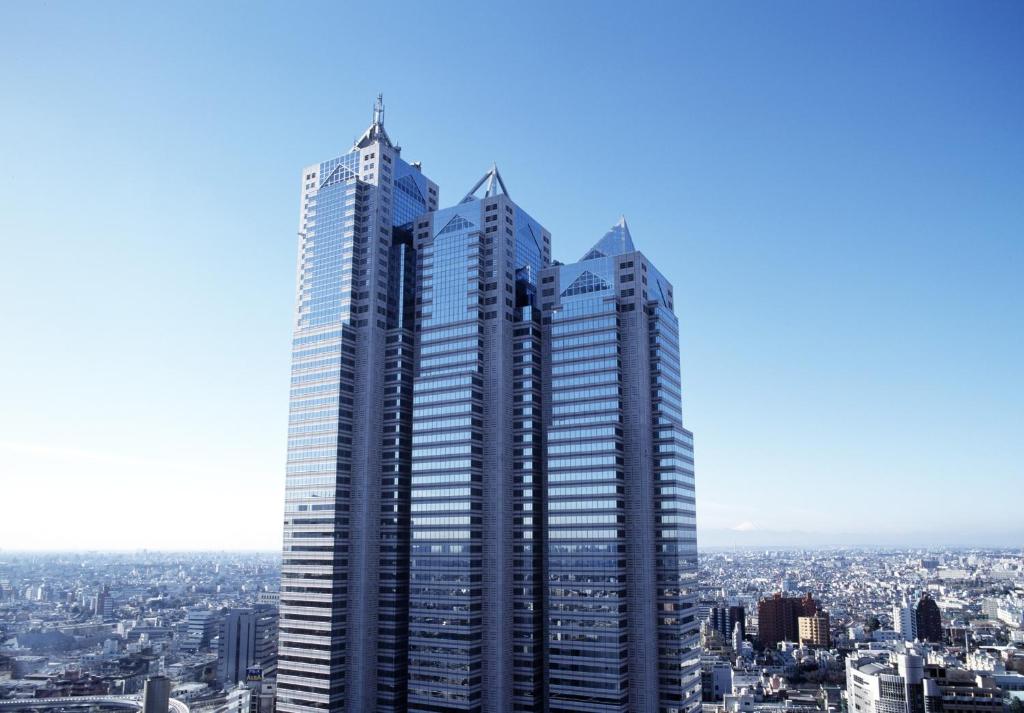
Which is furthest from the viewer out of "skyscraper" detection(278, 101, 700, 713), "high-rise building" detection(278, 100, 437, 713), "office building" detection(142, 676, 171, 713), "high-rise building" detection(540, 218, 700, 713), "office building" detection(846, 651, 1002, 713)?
"office building" detection(846, 651, 1002, 713)

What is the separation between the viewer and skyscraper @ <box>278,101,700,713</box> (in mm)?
111688

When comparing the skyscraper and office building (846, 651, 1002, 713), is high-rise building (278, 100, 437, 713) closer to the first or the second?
the skyscraper

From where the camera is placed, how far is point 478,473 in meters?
119

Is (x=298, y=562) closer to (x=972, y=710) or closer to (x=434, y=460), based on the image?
(x=434, y=460)

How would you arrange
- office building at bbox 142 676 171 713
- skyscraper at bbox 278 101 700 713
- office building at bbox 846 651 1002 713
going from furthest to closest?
office building at bbox 846 651 1002 713 → skyscraper at bbox 278 101 700 713 → office building at bbox 142 676 171 713

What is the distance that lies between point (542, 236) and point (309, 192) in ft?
139

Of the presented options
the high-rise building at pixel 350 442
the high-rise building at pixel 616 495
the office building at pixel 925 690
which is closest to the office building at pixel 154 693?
the high-rise building at pixel 350 442

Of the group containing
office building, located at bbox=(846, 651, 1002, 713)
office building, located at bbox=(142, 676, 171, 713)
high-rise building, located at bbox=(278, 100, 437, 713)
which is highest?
high-rise building, located at bbox=(278, 100, 437, 713)

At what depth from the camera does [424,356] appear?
12638cm

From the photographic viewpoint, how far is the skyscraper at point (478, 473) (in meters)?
112

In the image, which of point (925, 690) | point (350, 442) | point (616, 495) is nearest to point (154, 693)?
point (350, 442)

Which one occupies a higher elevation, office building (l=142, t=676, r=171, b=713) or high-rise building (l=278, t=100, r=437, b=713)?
high-rise building (l=278, t=100, r=437, b=713)

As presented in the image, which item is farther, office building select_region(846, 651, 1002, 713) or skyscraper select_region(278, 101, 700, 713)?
office building select_region(846, 651, 1002, 713)

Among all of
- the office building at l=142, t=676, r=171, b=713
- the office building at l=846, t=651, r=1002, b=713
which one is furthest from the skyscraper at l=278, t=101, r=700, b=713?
the office building at l=846, t=651, r=1002, b=713
